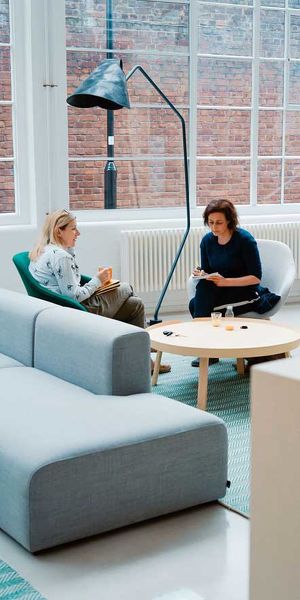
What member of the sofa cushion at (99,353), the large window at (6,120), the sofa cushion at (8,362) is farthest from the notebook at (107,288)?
the large window at (6,120)

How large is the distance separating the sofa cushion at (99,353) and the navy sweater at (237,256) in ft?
6.11

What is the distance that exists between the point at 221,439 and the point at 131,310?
2191 mm

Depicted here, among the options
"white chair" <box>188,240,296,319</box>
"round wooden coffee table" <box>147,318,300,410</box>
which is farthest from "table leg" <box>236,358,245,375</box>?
"white chair" <box>188,240,296,319</box>

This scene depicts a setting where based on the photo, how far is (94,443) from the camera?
3004mm

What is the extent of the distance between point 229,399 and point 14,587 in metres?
2.29

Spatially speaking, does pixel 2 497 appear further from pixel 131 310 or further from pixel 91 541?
pixel 131 310

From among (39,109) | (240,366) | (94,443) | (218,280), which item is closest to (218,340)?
(240,366)

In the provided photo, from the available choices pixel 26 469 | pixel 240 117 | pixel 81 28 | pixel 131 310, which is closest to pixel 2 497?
pixel 26 469

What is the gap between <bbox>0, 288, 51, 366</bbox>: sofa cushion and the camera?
4.11m

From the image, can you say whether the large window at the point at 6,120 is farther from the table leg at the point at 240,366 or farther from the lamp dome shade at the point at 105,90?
the table leg at the point at 240,366

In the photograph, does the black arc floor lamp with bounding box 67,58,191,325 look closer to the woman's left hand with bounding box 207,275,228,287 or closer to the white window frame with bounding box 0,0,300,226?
the white window frame with bounding box 0,0,300,226

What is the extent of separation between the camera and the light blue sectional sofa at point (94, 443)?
2914mm

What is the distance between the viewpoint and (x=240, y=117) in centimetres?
739

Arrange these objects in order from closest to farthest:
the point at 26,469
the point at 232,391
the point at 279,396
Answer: the point at 279,396 < the point at 26,469 < the point at 232,391
